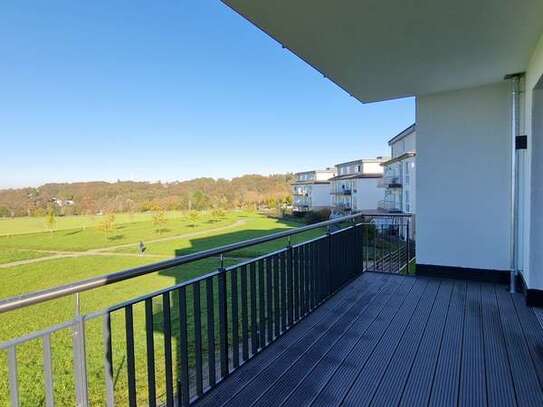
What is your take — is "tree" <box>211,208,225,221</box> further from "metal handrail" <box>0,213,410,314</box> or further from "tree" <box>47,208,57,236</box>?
"metal handrail" <box>0,213,410,314</box>

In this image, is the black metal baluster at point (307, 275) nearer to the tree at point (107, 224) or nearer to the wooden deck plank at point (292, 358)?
the wooden deck plank at point (292, 358)

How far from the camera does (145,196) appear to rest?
32219 millimetres

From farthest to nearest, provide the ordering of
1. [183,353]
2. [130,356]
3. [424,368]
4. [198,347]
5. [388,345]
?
[388,345], [424,368], [198,347], [183,353], [130,356]

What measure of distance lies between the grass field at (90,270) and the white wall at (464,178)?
183cm

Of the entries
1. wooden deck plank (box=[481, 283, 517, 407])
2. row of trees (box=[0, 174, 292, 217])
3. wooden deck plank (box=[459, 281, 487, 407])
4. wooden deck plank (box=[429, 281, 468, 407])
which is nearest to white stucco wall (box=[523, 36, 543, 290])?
wooden deck plank (box=[481, 283, 517, 407])

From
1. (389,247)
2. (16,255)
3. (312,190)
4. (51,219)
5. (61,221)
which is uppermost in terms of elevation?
(312,190)

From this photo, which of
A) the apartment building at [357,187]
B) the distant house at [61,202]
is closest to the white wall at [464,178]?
the apartment building at [357,187]

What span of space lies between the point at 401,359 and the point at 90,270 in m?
23.2

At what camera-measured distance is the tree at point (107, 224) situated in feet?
106

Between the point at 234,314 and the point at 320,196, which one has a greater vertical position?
the point at 320,196

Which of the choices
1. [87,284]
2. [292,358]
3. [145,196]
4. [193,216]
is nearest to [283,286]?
[292,358]

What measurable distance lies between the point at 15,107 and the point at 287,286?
106 ft

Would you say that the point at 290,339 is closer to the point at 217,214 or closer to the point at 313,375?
the point at 313,375

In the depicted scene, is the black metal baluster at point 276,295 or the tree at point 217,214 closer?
the black metal baluster at point 276,295
